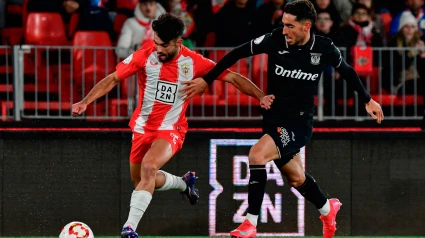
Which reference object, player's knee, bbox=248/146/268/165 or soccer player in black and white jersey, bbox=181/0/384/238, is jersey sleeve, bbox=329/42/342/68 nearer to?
soccer player in black and white jersey, bbox=181/0/384/238

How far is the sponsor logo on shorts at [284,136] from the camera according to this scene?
9055 millimetres

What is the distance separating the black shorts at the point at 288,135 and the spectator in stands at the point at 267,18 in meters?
3.16

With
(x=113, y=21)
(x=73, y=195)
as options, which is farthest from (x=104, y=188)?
(x=113, y=21)

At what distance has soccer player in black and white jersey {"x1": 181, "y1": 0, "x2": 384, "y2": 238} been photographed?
353 inches

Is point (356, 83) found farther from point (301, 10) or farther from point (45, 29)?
point (45, 29)

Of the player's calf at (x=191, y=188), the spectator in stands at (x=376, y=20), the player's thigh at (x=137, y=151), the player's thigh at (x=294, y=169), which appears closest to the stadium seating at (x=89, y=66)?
the player's calf at (x=191, y=188)

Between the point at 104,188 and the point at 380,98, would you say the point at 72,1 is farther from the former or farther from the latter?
the point at 380,98

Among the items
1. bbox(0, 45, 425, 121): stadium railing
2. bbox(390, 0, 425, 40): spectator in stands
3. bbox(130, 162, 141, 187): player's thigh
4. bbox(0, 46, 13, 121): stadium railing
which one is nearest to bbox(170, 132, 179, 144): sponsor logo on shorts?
bbox(130, 162, 141, 187): player's thigh

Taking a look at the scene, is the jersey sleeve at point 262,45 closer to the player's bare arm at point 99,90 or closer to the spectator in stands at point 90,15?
the player's bare arm at point 99,90

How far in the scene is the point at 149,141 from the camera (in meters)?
9.50

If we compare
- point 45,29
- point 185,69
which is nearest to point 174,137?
point 185,69

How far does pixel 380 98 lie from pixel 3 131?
393cm

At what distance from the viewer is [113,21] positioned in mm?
12805

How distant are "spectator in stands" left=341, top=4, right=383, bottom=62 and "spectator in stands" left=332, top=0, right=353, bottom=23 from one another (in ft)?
0.57
